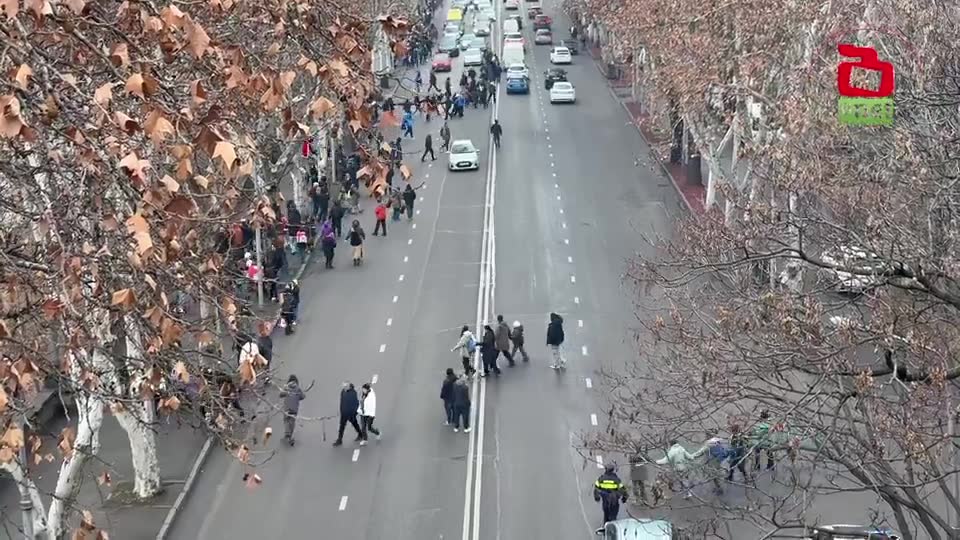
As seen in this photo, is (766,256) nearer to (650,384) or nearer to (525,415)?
(650,384)

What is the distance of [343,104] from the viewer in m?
7.89

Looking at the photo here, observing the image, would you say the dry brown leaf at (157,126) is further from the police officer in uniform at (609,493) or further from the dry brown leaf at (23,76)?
the police officer in uniform at (609,493)

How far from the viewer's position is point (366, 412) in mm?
21109

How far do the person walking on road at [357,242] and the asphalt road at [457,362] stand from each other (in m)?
0.32

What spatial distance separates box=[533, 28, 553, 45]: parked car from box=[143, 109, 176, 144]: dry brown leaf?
3254 inches

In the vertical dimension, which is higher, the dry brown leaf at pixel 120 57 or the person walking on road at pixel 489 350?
the dry brown leaf at pixel 120 57

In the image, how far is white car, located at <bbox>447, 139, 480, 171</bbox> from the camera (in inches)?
1766

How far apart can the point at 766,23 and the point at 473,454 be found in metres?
10.9

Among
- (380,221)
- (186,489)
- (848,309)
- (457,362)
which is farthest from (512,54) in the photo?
(848,309)

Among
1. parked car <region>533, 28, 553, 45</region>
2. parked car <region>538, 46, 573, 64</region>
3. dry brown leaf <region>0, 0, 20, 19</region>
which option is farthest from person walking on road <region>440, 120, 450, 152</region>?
parked car <region>533, 28, 553, 45</region>

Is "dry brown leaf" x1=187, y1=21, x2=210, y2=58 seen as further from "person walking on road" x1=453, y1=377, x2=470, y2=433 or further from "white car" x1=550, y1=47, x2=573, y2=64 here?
"white car" x1=550, y1=47, x2=573, y2=64

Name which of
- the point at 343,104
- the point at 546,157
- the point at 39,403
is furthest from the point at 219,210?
the point at 546,157

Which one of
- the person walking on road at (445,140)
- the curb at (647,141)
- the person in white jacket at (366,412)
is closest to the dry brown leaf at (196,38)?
the person in white jacket at (366,412)

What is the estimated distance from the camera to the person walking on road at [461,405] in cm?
2136
